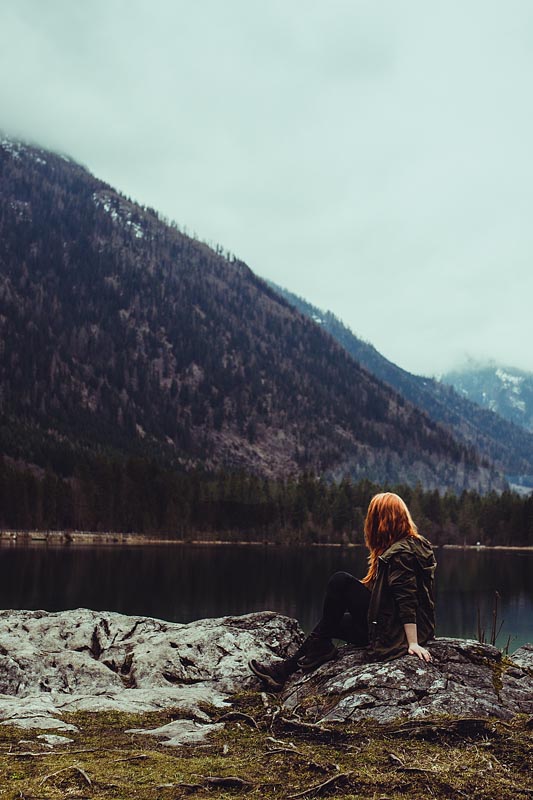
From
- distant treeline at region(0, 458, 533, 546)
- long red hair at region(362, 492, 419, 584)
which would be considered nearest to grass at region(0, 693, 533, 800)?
long red hair at region(362, 492, 419, 584)

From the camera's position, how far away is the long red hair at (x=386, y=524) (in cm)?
1079

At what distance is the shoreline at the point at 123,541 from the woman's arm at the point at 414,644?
424ft

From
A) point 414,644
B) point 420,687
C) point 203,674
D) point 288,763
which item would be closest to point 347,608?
point 414,644

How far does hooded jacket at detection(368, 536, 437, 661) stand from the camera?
10.3 m

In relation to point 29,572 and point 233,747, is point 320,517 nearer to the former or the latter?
point 29,572

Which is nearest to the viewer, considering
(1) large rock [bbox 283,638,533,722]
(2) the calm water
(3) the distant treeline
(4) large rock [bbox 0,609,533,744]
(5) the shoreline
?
(1) large rock [bbox 283,638,533,722]

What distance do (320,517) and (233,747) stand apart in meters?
171

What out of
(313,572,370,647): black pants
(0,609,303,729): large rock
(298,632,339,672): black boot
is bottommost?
(0,609,303,729): large rock

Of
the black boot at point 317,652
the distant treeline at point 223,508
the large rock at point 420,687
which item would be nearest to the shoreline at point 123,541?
the distant treeline at point 223,508

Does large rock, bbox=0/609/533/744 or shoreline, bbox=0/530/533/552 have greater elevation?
large rock, bbox=0/609/533/744

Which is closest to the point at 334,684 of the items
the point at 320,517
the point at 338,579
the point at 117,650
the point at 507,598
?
the point at 338,579

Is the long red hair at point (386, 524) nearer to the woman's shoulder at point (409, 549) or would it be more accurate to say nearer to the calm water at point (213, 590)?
the woman's shoulder at point (409, 549)

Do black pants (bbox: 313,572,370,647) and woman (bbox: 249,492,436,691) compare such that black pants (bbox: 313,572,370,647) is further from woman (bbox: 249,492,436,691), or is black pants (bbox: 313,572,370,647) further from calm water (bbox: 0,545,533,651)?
calm water (bbox: 0,545,533,651)

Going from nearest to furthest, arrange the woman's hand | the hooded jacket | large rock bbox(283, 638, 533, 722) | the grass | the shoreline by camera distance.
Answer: the grass → large rock bbox(283, 638, 533, 722) → the woman's hand → the hooded jacket → the shoreline
